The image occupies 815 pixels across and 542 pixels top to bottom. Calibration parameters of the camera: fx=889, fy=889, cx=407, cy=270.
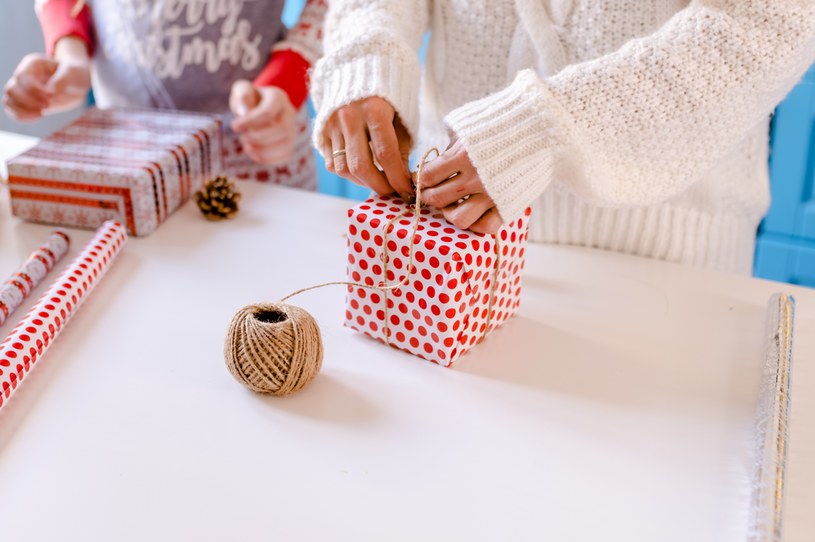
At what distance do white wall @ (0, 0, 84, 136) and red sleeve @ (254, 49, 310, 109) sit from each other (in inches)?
38.1

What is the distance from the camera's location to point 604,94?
758mm

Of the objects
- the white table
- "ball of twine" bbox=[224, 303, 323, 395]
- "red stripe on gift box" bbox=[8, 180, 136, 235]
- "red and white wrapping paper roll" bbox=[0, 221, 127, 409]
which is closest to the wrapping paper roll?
the white table

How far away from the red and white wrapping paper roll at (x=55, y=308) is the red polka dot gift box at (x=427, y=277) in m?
0.26

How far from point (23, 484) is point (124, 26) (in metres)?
0.83

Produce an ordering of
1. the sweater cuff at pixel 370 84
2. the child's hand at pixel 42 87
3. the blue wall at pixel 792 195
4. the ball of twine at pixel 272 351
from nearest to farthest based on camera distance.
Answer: the ball of twine at pixel 272 351
the sweater cuff at pixel 370 84
the child's hand at pixel 42 87
the blue wall at pixel 792 195

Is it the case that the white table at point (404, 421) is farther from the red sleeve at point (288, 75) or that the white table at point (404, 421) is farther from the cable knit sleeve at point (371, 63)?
the red sleeve at point (288, 75)

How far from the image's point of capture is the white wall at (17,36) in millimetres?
2070

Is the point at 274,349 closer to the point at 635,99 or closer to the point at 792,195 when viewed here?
the point at 635,99

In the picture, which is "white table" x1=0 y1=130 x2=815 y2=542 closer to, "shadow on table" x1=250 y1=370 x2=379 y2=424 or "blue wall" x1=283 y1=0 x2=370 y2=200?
"shadow on table" x1=250 y1=370 x2=379 y2=424

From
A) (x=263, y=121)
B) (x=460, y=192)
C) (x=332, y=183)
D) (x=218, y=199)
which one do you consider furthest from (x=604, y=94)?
(x=332, y=183)

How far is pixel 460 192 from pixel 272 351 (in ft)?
0.67

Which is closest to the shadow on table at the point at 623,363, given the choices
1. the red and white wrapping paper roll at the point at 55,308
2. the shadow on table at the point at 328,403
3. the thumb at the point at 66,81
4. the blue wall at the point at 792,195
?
the shadow on table at the point at 328,403

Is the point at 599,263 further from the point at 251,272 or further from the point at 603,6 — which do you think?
the point at 251,272

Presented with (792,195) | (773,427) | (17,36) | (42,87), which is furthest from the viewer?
(17,36)
